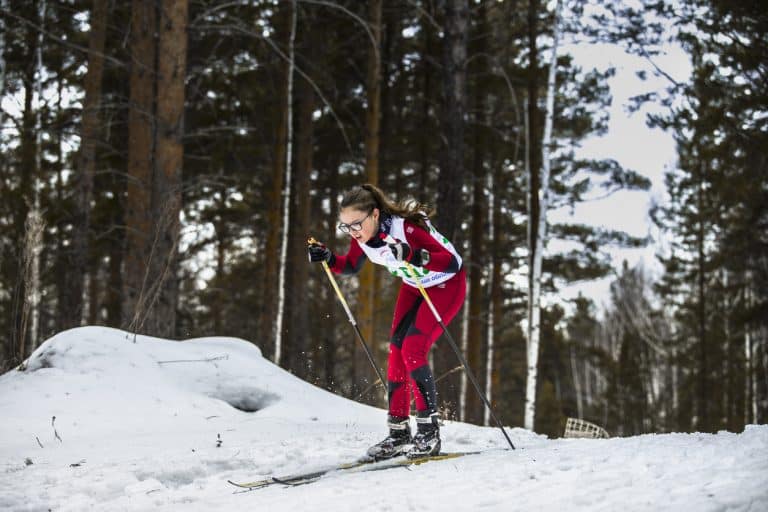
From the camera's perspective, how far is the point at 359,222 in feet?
14.4

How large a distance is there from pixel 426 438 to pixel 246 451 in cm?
127

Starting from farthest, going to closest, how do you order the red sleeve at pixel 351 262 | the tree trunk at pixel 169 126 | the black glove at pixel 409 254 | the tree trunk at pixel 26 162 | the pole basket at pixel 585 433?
the tree trunk at pixel 26 162 < the pole basket at pixel 585 433 < the tree trunk at pixel 169 126 < the red sleeve at pixel 351 262 < the black glove at pixel 409 254

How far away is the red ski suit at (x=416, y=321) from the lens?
4418mm

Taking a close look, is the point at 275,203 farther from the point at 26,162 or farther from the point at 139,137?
the point at 139,137

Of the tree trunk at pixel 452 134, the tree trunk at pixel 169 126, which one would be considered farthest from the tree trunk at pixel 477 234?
the tree trunk at pixel 169 126

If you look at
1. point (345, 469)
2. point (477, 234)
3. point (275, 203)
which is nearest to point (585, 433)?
point (345, 469)

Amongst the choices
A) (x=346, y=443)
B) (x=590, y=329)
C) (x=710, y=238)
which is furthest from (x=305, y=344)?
(x=590, y=329)

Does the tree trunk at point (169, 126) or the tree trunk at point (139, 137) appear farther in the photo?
the tree trunk at point (139, 137)

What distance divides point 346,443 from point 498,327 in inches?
602

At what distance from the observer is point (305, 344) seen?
15930 mm

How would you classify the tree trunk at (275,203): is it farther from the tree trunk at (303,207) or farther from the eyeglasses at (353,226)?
the eyeglasses at (353,226)

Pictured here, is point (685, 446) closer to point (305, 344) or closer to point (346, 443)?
point (346, 443)

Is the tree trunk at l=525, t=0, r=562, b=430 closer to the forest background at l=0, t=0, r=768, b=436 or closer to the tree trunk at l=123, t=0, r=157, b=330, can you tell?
the forest background at l=0, t=0, r=768, b=436

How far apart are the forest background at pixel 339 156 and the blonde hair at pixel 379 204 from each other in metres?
2.84
